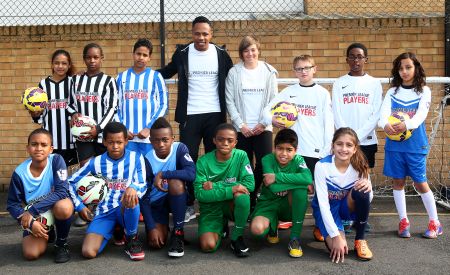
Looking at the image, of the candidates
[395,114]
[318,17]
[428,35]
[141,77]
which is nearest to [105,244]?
[141,77]

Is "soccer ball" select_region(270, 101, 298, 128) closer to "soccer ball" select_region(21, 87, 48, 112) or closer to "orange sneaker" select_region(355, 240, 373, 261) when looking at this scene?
"orange sneaker" select_region(355, 240, 373, 261)

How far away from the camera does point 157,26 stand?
23.0 ft

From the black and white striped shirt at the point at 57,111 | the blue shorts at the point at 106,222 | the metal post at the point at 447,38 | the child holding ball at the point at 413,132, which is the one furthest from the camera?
the metal post at the point at 447,38

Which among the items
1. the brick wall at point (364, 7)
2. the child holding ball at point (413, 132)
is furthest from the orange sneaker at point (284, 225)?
the brick wall at point (364, 7)

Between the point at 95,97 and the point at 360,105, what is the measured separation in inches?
103

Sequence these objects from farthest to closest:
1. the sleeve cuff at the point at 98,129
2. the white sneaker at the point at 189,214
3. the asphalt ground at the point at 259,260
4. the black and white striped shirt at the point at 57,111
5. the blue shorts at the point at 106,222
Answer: the white sneaker at the point at 189,214 < the black and white striped shirt at the point at 57,111 < the sleeve cuff at the point at 98,129 < the blue shorts at the point at 106,222 < the asphalt ground at the point at 259,260

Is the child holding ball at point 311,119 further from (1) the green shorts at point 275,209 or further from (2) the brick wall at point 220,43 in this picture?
(2) the brick wall at point 220,43

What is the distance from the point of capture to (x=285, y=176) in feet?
15.3

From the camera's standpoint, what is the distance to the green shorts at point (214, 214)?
4695 millimetres

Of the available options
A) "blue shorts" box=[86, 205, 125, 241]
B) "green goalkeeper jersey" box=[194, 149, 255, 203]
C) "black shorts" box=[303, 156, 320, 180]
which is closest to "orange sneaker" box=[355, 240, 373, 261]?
"black shorts" box=[303, 156, 320, 180]

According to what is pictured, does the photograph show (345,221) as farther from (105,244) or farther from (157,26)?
(157,26)

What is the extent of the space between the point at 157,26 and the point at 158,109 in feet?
6.68

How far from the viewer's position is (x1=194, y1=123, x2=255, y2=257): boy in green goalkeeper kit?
4543 millimetres

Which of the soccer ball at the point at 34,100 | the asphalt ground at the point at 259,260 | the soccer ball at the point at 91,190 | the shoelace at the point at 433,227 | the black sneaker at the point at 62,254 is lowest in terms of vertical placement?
the asphalt ground at the point at 259,260
